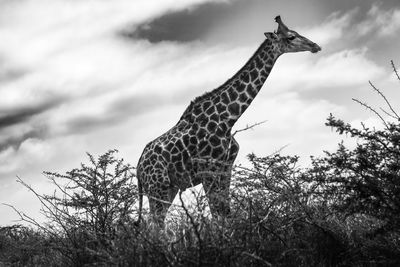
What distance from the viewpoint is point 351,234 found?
20.4 ft

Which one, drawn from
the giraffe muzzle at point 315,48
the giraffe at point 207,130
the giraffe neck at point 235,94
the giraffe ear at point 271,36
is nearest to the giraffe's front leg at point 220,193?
the giraffe at point 207,130

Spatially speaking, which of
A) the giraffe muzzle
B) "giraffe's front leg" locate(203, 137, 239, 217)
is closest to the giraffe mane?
the giraffe muzzle

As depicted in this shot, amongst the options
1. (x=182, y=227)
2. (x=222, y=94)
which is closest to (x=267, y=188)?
(x=182, y=227)

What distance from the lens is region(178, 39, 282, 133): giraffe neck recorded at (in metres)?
8.38

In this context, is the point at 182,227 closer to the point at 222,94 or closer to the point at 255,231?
the point at 255,231

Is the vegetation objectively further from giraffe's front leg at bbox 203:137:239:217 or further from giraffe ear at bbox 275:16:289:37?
giraffe ear at bbox 275:16:289:37

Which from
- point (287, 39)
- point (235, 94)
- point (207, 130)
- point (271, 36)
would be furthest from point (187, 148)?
point (287, 39)

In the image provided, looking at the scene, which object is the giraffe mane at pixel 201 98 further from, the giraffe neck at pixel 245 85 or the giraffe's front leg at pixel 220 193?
the giraffe's front leg at pixel 220 193

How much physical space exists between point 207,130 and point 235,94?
0.84 m

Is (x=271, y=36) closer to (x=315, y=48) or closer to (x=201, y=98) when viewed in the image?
(x=315, y=48)

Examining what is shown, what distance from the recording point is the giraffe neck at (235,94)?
8383mm

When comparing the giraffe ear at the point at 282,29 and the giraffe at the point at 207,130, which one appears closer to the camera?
the giraffe at the point at 207,130

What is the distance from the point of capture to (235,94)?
863 cm

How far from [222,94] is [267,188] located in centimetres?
291
